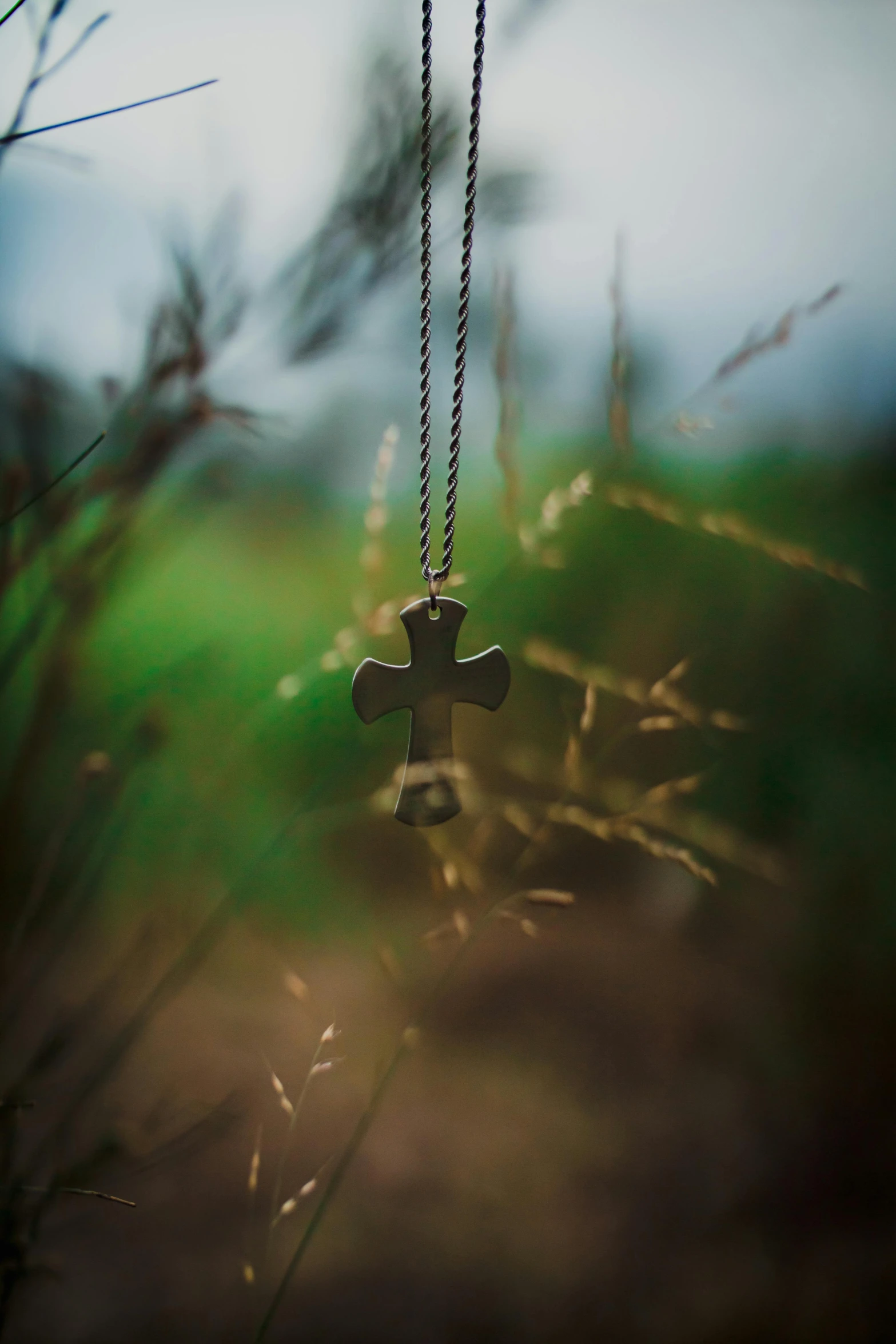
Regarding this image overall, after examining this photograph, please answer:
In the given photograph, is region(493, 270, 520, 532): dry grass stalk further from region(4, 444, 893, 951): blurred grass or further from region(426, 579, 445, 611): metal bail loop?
region(4, 444, 893, 951): blurred grass

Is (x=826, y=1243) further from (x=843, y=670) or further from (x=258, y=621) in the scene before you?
(x=258, y=621)

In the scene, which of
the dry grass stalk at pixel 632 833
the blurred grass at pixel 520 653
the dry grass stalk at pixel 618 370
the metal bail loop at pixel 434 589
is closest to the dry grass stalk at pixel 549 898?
the dry grass stalk at pixel 632 833

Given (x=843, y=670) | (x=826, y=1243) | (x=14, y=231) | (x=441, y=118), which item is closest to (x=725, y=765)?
(x=843, y=670)

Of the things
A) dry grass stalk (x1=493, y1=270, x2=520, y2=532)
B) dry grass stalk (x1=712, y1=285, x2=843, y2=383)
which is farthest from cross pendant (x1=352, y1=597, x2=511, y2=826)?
dry grass stalk (x1=712, y1=285, x2=843, y2=383)

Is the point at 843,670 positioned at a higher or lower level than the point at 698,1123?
higher

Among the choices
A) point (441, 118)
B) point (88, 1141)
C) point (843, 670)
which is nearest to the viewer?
point (441, 118)

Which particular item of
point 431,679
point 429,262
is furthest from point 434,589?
point 429,262

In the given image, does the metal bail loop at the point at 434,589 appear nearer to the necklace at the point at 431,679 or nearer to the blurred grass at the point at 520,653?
the necklace at the point at 431,679

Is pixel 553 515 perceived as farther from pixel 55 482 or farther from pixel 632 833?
pixel 55 482
